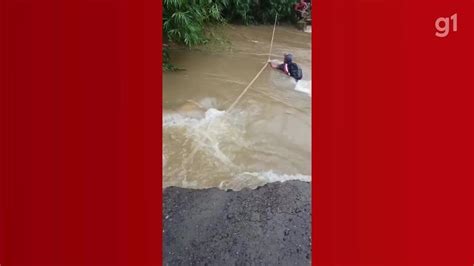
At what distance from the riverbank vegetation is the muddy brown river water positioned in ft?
1.14

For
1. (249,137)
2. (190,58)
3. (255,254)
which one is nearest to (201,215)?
(255,254)

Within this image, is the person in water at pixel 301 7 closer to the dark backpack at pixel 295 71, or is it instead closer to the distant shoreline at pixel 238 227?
the dark backpack at pixel 295 71

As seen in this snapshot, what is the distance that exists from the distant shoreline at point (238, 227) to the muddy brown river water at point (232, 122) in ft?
1.09

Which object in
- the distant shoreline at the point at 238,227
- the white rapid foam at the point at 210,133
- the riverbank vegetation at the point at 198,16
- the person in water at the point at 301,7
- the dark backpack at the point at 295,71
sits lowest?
the distant shoreline at the point at 238,227

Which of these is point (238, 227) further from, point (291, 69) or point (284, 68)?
point (284, 68)

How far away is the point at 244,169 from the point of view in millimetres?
2980

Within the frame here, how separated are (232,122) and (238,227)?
1.73 metres

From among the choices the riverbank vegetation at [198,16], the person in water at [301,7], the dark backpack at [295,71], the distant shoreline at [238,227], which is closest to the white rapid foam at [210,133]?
the distant shoreline at [238,227]

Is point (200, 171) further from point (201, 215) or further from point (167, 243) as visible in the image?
point (167, 243)

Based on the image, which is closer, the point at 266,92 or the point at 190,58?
the point at 266,92

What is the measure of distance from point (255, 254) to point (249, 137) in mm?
1650

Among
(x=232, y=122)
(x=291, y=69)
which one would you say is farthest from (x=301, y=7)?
(x=232, y=122)

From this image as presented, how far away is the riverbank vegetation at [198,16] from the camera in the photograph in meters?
4.05

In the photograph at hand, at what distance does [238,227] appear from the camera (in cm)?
206
